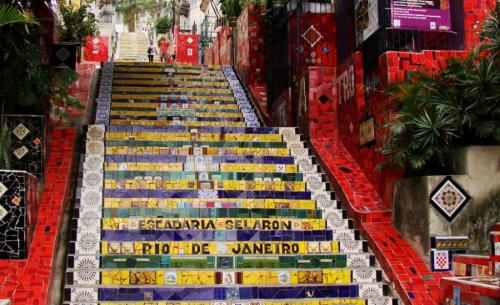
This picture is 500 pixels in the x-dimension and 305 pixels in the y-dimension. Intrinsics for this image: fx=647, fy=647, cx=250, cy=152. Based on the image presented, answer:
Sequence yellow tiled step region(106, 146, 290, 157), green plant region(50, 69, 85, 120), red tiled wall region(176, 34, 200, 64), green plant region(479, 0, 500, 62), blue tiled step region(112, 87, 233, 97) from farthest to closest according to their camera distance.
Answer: red tiled wall region(176, 34, 200, 64) < blue tiled step region(112, 87, 233, 97) < yellow tiled step region(106, 146, 290, 157) < green plant region(50, 69, 85, 120) < green plant region(479, 0, 500, 62)

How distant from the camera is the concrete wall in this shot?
22.0 feet

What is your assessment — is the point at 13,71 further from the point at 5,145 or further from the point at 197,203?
the point at 197,203

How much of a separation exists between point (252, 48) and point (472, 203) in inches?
362

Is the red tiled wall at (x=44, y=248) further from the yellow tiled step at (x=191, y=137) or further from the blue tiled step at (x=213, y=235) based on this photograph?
the yellow tiled step at (x=191, y=137)

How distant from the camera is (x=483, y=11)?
8.38m

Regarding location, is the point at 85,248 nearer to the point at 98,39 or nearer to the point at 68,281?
the point at 68,281

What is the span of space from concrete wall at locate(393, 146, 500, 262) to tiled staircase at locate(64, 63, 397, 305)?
74cm


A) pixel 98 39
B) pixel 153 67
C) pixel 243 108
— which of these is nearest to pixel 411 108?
pixel 243 108

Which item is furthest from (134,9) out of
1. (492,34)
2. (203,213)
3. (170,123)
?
(492,34)

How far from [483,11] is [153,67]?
30.3ft

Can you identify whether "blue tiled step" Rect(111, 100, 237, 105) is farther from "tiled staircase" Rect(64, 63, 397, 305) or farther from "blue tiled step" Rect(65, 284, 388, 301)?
"blue tiled step" Rect(65, 284, 388, 301)

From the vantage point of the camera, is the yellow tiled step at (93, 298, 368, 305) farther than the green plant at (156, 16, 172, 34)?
No

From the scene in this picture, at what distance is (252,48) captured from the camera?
1516 centimetres

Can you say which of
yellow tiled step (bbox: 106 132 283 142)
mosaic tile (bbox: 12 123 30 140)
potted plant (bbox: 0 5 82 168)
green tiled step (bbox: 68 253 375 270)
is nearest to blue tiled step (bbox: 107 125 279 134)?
yellow tiled step (bbox: 106 132 283 142)
